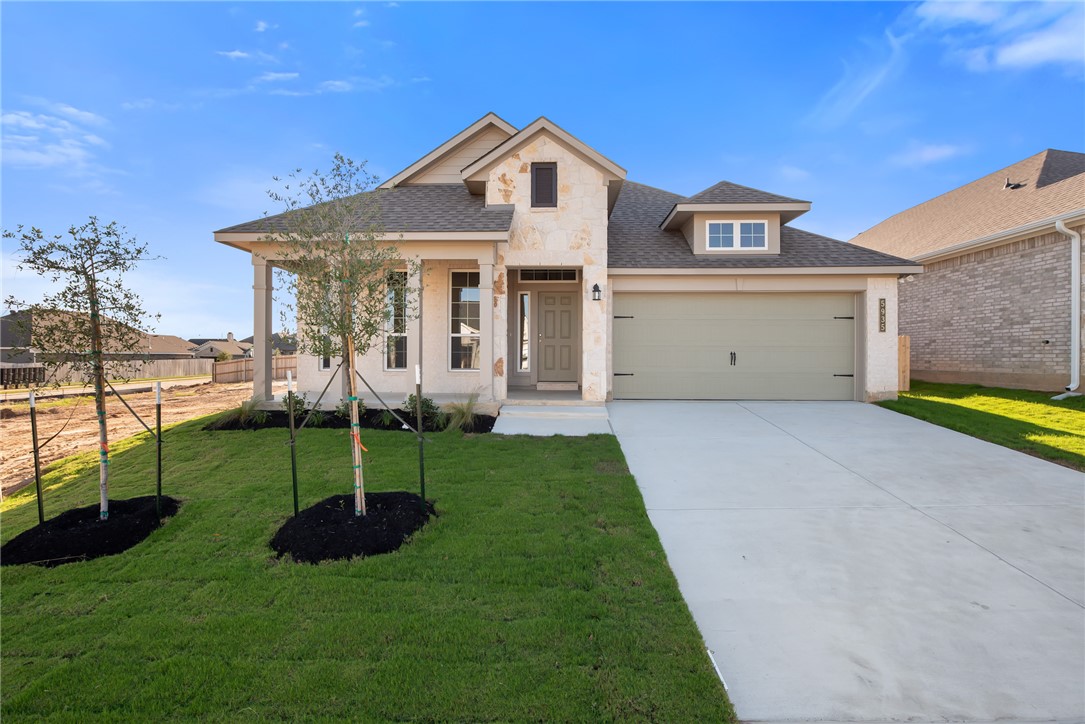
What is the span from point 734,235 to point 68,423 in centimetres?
1438

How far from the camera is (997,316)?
13.4 m

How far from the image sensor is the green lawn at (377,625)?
7.34 feet

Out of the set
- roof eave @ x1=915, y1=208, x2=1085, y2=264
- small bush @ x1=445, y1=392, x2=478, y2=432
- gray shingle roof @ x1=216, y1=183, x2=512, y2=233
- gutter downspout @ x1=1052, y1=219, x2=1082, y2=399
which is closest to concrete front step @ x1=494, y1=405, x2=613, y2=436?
small bush @ x1=445, y1=392, x2=478, y2=432

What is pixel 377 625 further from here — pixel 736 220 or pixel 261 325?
pixel 736 220

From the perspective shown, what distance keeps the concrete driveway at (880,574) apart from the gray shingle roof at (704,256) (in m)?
4.90

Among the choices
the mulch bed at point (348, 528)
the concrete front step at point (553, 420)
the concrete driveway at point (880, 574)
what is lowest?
the concrete driveway at point (880, 574)

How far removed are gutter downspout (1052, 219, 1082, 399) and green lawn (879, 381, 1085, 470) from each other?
0.61 meters

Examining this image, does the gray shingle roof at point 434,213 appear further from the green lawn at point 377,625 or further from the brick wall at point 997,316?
the brick wall at point 997,316

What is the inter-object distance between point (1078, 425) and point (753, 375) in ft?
17.0

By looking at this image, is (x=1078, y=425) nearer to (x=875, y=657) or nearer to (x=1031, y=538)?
(x=1031, y=538)

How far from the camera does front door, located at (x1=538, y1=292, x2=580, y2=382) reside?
39.8ft

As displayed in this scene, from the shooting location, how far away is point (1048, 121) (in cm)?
1484

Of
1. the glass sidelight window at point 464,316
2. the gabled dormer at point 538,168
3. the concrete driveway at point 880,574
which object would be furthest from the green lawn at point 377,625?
the gabled dormer at point 538,168

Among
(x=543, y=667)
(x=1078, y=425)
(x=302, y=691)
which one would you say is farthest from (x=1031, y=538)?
(x=1078, y=425)
